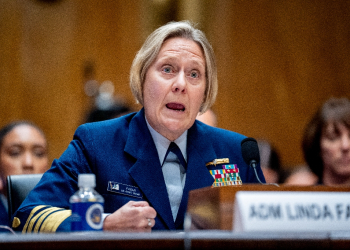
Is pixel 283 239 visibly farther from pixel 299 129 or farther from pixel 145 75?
pixel 299 129

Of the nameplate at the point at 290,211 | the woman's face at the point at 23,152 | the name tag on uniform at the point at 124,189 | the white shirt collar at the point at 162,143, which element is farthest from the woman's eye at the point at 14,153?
the nameplate at the point at 290,211

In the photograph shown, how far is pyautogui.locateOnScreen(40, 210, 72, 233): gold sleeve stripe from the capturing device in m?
1.48

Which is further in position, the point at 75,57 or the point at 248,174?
the point at 75,57

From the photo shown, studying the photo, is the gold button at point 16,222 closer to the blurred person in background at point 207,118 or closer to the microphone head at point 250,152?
the microphone head at point 250,152

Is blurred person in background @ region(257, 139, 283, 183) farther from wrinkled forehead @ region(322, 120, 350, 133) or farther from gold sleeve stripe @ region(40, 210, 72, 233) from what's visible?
gold sleeve stripe @ region(40, 210, 72, 233)

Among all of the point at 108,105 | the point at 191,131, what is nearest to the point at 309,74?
the point at 108,105

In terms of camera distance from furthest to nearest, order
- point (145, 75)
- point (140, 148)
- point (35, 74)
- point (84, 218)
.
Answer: point (35, 74)
point (145, 75)
point (140, 148)
point (84, 218)

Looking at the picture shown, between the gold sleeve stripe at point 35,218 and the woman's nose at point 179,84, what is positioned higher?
the woman's nose at point 179,84

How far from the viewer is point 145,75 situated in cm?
213

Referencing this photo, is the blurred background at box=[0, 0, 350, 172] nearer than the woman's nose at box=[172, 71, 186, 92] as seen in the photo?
No

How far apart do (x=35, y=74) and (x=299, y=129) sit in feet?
10.2

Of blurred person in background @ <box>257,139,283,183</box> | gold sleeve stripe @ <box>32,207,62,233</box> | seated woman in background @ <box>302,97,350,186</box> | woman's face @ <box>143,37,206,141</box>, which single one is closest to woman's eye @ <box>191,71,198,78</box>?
woman's face @ <box>143,37,206,141</box>

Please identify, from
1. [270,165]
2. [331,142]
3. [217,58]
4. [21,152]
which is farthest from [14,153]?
[217,58]

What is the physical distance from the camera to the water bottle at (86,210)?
1.25 metres
